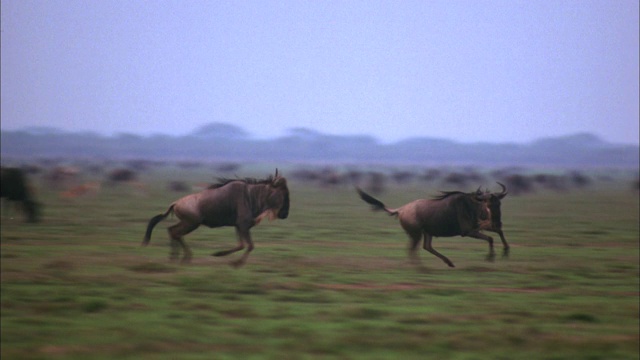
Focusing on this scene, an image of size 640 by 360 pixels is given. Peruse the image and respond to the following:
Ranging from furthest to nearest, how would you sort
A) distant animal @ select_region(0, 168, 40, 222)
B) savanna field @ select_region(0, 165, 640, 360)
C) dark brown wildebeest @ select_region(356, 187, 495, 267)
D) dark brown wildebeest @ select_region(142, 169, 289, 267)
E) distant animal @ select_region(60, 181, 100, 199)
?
distant animal @ select_region(60, 181, 100, 199) → distant animal @ select_region(0, 168, 40, 222) → dark brown wildebeest @ select_region(356, 187, 495, 267) → dark brown wildebeest @ select_region(142, 169, 289, 267) → savanna field @ select_region(0, 165, 640, 360)

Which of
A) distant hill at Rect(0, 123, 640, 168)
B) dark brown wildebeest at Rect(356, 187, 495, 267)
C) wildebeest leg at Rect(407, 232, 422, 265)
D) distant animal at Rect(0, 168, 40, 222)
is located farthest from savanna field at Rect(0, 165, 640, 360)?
distant hill at Rect(0, 123, 640, 168)

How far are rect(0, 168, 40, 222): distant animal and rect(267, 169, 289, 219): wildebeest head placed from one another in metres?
9.50

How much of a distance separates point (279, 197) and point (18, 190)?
1003 cm

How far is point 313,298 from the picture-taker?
35.9ft

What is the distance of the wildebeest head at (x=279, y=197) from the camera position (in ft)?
42.0

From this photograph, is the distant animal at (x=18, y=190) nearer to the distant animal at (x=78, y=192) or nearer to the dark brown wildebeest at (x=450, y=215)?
the dark brown wildebeest at (x=450, y=215)

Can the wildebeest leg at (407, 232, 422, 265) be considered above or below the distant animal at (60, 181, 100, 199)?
above

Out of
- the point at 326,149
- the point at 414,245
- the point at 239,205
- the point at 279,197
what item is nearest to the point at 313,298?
the point at 279,197

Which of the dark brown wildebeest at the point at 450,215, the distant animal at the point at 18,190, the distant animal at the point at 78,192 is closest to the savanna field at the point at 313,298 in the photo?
the dark brown wildebeest at the point at 450,215

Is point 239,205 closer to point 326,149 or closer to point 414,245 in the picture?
point 414,245

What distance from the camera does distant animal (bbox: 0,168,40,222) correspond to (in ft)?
Result: 66.1

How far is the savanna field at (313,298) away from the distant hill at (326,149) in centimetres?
12979

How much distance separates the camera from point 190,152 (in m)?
168

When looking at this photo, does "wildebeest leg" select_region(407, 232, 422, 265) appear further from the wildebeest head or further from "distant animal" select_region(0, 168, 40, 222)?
"distant animal" select_region(0, 168, 40, 222)
